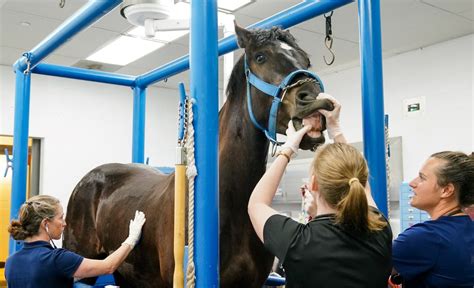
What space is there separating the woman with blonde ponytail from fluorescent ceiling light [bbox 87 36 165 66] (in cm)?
500

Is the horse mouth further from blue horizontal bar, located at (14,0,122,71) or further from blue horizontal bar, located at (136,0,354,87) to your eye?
blue horizontal bar, located at (14,0,122,71)

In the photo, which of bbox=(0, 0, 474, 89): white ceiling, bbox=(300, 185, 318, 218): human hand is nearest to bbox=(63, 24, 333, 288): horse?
bbox=(300, 185, 318, 218): human hand

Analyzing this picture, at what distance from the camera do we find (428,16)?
5.21 meters

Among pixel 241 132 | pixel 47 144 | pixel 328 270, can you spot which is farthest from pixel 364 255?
pixel 47 144

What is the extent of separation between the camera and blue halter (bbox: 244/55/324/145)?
1.63 meters

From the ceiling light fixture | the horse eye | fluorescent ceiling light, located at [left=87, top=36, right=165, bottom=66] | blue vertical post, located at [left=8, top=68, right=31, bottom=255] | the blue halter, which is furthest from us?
fluorescent ceiling light, located at [left=87, top=36, right=165, bottom=66]

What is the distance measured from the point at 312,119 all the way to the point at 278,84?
30 centimetres

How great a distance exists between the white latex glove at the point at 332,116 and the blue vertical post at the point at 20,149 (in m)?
1.95

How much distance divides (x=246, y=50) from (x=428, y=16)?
3994 millimetres

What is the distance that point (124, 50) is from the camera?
21.0 ft

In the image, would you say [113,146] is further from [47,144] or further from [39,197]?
[39,197]

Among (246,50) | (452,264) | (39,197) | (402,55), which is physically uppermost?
(402,55)

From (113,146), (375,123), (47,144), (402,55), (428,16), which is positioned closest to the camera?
(375,123)

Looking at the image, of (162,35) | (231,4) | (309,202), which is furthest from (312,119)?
(162,35)
